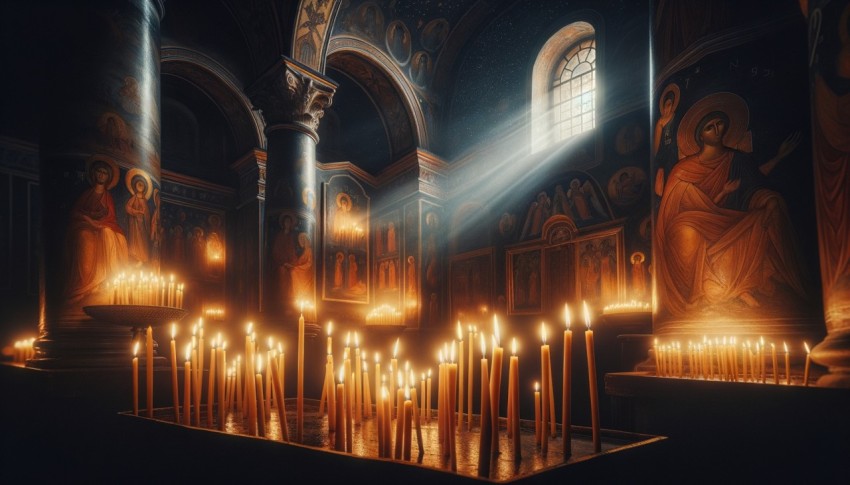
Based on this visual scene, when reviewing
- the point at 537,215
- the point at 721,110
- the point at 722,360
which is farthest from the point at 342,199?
the point at 722,360

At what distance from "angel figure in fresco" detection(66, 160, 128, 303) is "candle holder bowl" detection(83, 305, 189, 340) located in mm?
822

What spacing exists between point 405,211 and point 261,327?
17.6ft

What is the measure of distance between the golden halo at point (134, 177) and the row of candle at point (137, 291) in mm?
881

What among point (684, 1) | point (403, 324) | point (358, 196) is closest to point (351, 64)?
point (358, 196)

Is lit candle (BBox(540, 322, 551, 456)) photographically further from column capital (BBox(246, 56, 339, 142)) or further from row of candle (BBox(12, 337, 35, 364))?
column capital (BBox(246, 56, 339, 142))

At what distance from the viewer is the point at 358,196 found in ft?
45.9

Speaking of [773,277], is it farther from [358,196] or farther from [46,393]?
[358,196]

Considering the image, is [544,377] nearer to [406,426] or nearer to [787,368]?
[406,426]

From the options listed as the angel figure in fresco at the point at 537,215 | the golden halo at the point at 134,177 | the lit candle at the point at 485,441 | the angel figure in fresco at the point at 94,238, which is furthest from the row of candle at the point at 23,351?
the angel figure in fresco at the point at 537,215

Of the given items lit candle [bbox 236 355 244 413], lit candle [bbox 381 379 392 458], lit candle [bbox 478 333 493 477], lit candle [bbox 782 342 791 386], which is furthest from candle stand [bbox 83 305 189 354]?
lit candle [bbox 782 342 791 386]

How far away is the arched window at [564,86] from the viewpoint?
10.9m

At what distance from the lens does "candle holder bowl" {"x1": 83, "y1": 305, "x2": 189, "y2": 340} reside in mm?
4070

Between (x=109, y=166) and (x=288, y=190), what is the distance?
3804mm

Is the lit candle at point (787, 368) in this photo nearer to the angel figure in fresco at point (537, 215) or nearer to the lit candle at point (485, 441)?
the lit candle at point (485, 441)
